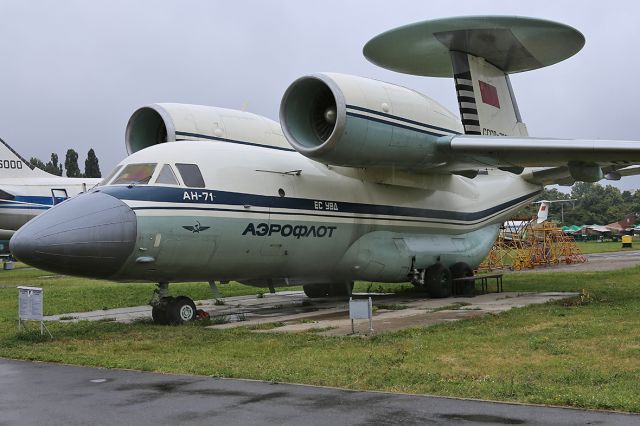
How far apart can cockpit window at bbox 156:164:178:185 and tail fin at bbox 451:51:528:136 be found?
800cm

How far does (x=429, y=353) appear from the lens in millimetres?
9117

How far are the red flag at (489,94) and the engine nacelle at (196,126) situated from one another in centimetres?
545

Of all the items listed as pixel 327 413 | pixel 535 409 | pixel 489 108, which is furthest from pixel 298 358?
pixel 489 108

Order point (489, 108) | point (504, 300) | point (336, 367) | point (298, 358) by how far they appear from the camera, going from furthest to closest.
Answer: point (489, 108)
point (504, 300)
point (298, 358)
point (336, 367)

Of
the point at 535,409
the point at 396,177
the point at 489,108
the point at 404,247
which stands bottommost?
the point at 535,409

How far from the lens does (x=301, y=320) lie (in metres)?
13.9

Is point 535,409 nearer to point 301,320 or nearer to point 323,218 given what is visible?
point 301,320

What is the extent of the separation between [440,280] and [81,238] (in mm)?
9951

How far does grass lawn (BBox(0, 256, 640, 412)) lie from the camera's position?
700 centimetres

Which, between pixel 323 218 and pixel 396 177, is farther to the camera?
pixel 396 177

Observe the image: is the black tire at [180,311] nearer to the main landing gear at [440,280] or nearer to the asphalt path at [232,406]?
the asphalt path at [232,406]

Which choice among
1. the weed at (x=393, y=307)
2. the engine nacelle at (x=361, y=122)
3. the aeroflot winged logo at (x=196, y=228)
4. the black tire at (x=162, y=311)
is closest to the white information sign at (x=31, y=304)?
the black tire at (x=162, y=311)

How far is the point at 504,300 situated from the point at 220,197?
765 cm

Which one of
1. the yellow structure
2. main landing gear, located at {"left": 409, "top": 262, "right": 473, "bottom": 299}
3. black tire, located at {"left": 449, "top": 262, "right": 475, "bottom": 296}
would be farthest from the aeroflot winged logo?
the yellow structure
